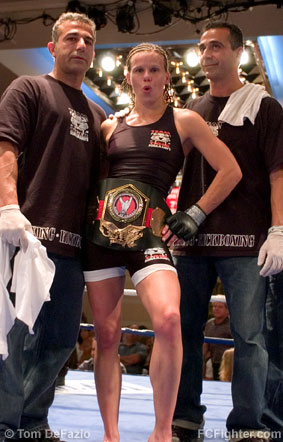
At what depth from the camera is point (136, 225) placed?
1.94 m

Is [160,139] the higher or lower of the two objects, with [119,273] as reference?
higher

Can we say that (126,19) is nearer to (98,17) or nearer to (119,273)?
(98,17)

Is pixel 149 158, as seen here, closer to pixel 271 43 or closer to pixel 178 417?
pixel 178 417

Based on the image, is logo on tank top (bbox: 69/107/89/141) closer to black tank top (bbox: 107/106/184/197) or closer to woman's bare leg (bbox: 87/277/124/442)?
black tank top (bbox: 107/106/184/197)

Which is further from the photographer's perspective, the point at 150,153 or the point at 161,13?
the point at 161,13

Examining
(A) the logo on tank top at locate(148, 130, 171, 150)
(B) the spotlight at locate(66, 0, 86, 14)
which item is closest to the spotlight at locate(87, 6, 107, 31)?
(B) the spotlight at locate(66, 0, 86, 14)

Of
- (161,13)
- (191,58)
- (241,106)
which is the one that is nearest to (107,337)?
(241,106)

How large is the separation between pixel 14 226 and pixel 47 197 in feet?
0.72

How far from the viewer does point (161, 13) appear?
522 centimetres

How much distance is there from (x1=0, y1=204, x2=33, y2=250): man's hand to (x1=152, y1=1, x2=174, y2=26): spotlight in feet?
12.7

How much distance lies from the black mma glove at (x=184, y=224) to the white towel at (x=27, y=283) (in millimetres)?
425

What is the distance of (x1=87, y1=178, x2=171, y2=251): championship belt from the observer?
6.31ft

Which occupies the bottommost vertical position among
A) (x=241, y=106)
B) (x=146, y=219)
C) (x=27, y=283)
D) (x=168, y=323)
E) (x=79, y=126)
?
(x=168, y=323)

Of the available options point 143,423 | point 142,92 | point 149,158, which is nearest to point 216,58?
point 142,92
